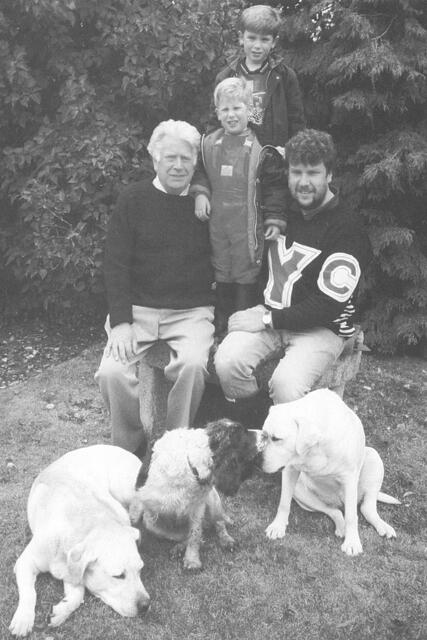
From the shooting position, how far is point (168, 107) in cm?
662

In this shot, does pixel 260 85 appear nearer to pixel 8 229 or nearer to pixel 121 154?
pixel 121 154

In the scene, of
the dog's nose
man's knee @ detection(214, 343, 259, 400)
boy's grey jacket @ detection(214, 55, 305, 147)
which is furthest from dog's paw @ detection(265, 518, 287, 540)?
boy's grey jacket @ detection(214, 55, 305, 147)

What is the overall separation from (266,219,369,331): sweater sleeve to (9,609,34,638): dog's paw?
220cm

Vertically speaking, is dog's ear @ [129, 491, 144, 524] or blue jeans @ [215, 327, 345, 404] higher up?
blue jeans @ [215, 327, 345, 404]

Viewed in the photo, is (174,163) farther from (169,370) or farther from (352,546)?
(352,546)

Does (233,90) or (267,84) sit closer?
(233,90)

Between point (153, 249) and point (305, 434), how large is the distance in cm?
167

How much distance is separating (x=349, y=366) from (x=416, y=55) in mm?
3031

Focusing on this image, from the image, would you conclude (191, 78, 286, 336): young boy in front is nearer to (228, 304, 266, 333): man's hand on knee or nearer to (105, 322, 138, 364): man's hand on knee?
(228, 304, 266, 333): man's hand on knee

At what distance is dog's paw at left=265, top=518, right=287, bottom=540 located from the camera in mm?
3775

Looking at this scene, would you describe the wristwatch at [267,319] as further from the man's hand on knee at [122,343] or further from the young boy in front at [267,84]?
the young boy in front at [267,84]

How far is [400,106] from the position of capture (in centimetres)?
605

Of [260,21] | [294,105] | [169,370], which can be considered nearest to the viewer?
[169,370]

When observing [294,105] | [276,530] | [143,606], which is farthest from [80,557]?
[294,105]
